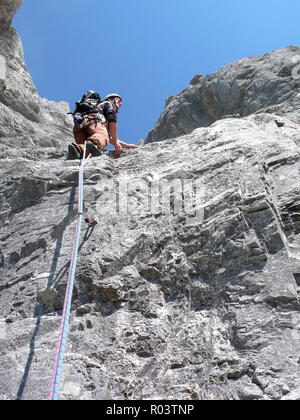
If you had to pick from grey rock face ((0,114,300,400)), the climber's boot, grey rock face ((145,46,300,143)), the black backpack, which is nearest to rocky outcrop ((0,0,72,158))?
the black backpack

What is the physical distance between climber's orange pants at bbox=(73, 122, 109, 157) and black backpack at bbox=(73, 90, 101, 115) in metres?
0.44

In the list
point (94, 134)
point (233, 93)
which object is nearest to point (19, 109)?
point (94, 134)

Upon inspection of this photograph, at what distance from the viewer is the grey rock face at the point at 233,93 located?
10.9 meters

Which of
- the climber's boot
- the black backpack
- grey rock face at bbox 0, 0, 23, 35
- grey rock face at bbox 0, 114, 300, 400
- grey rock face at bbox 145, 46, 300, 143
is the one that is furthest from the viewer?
grey rock face at bbox 145, 46, 300, 143

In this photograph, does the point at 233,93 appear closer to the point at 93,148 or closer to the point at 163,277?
the point at 93,148

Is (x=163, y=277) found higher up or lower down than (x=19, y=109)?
lower down

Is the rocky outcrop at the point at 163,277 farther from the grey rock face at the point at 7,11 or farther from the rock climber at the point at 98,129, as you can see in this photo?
the grey rock face at the point at 7,11

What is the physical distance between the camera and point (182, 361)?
2.84 meters

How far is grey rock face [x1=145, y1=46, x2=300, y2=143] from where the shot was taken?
10914 millimetres

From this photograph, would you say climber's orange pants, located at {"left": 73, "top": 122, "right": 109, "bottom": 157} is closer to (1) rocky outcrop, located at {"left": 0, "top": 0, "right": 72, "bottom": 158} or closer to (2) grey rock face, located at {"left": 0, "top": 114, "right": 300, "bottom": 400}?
(2) grey rock face, located at {"left": 0, "top": 114, "right": 300, "bottom": 400}

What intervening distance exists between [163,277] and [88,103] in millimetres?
4628

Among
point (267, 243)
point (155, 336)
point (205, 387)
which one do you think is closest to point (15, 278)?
point (155, 336)

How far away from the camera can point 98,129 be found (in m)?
6.42

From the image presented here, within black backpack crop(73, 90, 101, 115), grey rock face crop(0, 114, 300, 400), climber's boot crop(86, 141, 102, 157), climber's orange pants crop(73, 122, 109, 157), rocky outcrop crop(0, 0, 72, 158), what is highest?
rocky outcrop crop(0, 0, 72, 158)
